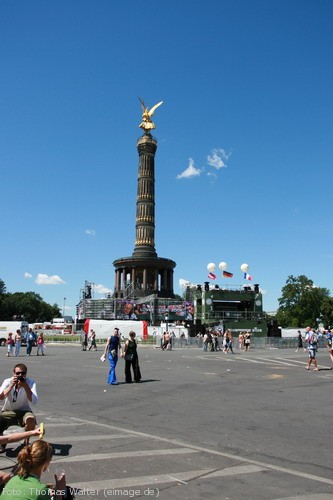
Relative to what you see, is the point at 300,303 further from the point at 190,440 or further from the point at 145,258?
the point at 190,440

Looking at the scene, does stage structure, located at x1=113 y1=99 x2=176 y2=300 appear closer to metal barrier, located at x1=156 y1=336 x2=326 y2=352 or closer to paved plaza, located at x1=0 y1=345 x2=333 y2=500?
metal barrier, located at x1=156 y1=336 x2=326 y2=352

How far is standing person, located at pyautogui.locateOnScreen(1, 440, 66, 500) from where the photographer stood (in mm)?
3061

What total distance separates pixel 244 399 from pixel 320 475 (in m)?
5.61

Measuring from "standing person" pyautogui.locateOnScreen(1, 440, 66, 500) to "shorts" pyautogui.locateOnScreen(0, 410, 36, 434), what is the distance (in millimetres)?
2987

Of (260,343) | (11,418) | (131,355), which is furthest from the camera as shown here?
(260,343)

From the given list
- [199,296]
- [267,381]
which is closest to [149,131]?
[199,296]

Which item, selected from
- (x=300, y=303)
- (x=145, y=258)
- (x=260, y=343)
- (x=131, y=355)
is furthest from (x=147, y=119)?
(x=131, y=355)

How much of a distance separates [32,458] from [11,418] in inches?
126

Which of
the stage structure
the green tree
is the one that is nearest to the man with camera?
the stage structure

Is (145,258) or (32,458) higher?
(145,258)

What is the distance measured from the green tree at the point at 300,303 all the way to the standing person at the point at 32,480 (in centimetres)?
9036

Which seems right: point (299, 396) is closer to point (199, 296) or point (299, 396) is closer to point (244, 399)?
point (244, 399)

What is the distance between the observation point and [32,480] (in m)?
3.18

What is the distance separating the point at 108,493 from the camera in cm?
457
